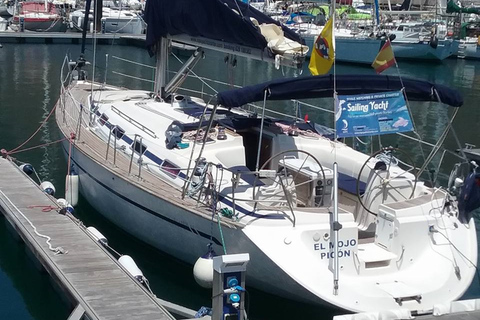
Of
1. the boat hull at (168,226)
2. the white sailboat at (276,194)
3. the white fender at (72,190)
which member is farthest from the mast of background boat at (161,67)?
the white fender at (72,190)

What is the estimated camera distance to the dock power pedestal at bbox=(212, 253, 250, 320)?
8188mm

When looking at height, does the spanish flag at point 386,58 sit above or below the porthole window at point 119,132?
above

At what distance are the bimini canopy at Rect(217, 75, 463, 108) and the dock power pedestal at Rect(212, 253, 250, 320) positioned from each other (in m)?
3.03

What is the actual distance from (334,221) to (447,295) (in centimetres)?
169

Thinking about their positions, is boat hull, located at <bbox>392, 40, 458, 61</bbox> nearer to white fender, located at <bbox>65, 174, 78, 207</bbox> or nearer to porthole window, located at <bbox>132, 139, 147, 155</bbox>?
white fender, located at <bbox>65, 174, 78, 207</bbox>

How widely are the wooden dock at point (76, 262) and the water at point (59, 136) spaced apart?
2.01 feet

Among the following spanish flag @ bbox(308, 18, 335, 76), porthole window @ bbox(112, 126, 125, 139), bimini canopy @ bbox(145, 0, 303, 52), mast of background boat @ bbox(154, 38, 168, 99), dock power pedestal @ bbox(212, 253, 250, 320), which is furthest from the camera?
mast of background boat @ bbox(154, 38, 168, 99)

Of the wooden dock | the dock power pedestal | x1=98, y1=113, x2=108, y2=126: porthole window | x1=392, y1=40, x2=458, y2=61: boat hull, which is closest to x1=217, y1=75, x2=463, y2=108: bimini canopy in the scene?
the wooden dock

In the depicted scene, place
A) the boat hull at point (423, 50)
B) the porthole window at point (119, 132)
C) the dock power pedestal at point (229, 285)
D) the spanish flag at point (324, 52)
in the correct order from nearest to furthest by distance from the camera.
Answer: the dock power pedestal at point (229, 285)
the spanish flag at point (324, 52)
the porthole window at point (119, 132)
the boat hull at point (423, 50)

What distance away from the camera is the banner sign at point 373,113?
10391mm

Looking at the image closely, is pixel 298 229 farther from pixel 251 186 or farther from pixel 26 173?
pixel 26 173

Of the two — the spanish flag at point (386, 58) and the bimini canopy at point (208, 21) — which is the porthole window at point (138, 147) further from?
the spanish flag at point (386, 58)

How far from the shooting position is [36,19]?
169 ft

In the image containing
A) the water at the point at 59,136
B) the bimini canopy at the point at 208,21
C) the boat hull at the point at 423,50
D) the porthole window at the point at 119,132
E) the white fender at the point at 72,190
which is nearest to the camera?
the water at the point at 59,136
